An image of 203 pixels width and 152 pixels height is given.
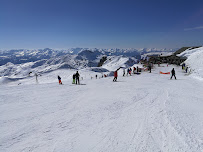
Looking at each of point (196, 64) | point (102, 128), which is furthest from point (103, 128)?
point (196, 64)

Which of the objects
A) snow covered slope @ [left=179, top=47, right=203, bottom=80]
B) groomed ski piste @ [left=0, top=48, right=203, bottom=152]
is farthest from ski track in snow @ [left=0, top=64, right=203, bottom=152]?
snow covered slope @ [left=179, top=47, right=203, bottom=80]

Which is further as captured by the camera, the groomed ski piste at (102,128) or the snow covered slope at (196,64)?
the snow covered slope at (196,64)

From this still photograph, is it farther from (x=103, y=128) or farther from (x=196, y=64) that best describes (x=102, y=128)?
(x=196, y=64)

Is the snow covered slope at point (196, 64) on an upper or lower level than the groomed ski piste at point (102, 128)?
upper

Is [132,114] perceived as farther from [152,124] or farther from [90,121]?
[90,121]

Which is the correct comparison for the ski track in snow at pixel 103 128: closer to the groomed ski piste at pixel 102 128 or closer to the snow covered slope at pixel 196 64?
the groomed ski piste at pixel 102 128

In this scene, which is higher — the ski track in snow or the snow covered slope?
the snow covered slope

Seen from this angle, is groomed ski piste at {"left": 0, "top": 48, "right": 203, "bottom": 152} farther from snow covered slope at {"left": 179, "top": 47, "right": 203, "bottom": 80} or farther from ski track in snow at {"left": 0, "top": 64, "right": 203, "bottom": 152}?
snow covered slope at {"left": 179, "top": 47, "right": 203, "bottom": 80}

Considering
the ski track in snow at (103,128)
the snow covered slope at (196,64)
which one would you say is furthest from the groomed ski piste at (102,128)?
the snow covered slope at (196,64)

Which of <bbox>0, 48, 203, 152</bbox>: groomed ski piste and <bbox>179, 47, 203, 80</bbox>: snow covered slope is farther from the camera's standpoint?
<bbox>179, 47, 203, 80</bbox>: snow covered slope

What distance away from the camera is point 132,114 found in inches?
232

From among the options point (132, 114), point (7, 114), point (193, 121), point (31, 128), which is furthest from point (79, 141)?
Answer: point (193, 121)

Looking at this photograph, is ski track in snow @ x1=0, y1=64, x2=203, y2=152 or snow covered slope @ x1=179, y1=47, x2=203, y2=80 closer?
ski track in snow @ x1=0, y1=64, x2=203, y2=152

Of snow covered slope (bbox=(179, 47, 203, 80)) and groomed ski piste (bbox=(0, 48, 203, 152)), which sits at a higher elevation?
snow covered slope (bbox=(179, 47, 203, 80))
